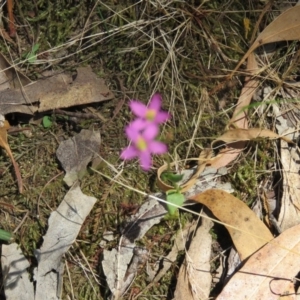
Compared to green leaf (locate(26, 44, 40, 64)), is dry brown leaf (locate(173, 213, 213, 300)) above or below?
below

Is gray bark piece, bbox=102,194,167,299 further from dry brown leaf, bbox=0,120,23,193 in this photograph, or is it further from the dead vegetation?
dry brown leaf, bbox=0,120,23,193

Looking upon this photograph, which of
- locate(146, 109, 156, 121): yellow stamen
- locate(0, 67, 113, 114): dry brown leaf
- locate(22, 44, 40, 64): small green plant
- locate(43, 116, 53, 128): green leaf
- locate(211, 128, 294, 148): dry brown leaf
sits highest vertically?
locate(22, 44, 40, 64): small green plant

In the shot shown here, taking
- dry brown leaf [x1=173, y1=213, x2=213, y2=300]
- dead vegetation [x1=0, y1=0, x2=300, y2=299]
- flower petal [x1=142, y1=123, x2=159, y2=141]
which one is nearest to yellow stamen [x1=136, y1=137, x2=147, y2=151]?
flower petal [x1=142, y1=123, x2=159, y2=141]

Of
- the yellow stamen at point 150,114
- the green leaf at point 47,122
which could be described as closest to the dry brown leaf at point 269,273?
the yellow stamen at point 150,114

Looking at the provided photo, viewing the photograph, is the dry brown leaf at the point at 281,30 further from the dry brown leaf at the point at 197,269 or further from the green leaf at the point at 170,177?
the dry brown leaf at the point at 197,269

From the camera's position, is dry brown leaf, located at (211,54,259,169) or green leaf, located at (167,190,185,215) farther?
dry brown leaf, located at (211,54,259,169)

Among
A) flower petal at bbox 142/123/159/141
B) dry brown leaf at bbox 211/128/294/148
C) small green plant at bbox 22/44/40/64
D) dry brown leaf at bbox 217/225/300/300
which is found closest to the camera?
flower petal at bbox 142/123/159/141

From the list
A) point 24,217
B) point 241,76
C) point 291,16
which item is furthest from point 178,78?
point 24,217
